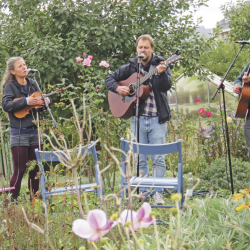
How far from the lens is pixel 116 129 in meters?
4.86

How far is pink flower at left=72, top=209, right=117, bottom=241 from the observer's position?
22.8 inches

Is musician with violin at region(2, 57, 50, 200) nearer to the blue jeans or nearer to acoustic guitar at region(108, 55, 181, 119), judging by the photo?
acoustic guitar at region(108, 55, 181, 119)

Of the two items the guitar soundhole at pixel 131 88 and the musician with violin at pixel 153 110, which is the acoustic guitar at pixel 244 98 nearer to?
the musician with violin at pixel 153 110

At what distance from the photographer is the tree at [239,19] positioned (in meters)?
7.77

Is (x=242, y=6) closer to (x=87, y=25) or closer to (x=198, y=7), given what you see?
(x=198, y=7)

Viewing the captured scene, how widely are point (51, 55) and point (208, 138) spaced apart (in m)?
2.93

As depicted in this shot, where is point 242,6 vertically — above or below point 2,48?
above

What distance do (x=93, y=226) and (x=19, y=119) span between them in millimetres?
3085

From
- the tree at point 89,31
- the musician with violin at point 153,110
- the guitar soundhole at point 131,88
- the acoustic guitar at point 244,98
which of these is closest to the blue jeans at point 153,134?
the musician with violin at point 153,110

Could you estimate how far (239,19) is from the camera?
309 inches

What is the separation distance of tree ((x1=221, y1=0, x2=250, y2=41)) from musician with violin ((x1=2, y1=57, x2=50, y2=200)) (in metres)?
5.77

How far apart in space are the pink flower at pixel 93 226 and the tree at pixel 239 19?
788cm

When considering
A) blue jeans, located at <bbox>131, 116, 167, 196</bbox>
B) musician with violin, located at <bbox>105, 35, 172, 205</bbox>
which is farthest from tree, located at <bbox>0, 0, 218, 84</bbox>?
blue jeans, located at <bbox>131, 116, 167, 196</bbox>

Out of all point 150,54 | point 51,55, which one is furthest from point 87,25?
point 150,54
